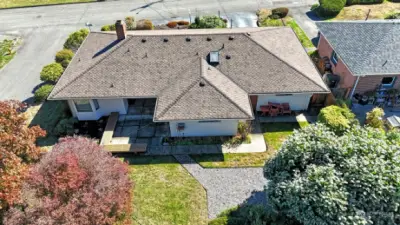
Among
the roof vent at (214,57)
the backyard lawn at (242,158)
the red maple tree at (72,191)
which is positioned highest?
the red maple tree at (72,191)

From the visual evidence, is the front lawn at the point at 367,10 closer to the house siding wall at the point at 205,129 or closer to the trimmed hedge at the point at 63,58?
the house siding wall at the point at 205,129

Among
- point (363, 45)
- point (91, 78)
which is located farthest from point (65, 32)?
point (363, 45)

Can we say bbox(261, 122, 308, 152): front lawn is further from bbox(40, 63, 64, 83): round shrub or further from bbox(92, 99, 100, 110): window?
bbox(40, 63, 64, 83): round shrub

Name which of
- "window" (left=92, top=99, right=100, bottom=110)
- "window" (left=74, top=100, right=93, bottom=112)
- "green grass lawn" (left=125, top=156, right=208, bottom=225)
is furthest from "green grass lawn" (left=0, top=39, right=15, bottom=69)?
"green grass lawn" (left=125, top=156, right=208, bottom=225)

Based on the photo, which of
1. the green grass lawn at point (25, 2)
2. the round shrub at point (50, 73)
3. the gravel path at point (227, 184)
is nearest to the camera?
the gravel path at point (227, 184)

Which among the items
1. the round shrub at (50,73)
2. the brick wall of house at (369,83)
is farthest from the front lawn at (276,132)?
the round shrub at (50,73)

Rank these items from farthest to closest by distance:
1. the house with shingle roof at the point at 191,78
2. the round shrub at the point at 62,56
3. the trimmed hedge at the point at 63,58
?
the round shrub at the point at 62,56, the trimmed hedge at the point at 63,58, the house with shingle roof at the point at 191,78

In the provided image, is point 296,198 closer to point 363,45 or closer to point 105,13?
point 363,45
